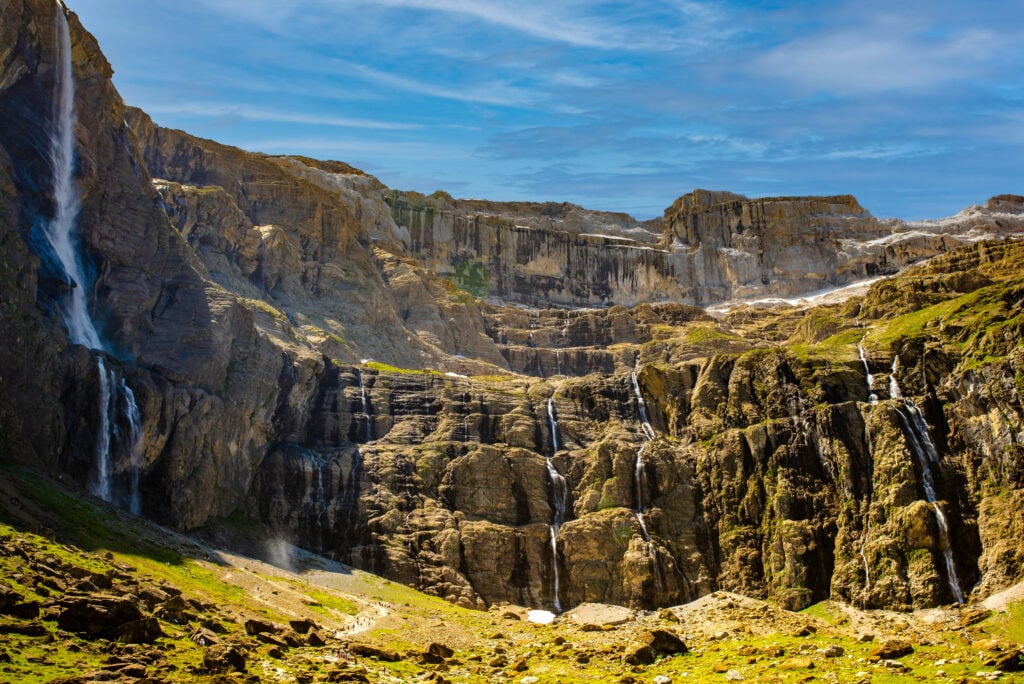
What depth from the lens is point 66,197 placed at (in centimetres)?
10306

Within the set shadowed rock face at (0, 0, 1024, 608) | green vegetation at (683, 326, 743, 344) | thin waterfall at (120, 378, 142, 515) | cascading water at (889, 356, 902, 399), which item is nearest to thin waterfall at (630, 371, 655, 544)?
shadowed rock face at (0, 0, 1024, 608)

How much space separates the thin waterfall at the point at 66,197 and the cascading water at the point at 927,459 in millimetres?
74018

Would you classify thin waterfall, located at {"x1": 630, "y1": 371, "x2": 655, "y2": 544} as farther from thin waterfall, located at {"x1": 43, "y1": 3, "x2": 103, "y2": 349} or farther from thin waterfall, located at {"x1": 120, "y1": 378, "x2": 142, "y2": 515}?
thin waterfall, located at {"x1": 43, "y1": 3, "x2": 103, "y2": 349}

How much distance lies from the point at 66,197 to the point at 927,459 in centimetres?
8406

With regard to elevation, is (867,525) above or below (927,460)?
below

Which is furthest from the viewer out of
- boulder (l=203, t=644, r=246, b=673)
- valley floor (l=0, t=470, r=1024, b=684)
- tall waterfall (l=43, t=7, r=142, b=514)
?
tall waterfall (l=43, t=7, r=142, b=514)

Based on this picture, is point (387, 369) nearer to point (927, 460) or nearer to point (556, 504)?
point (556, 504)

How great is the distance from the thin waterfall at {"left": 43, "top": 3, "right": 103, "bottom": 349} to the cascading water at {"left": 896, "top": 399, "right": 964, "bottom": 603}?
243 feet

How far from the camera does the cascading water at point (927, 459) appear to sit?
8031 cm

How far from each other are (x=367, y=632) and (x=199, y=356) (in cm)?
4299

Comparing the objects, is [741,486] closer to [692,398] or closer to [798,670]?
[692,398]

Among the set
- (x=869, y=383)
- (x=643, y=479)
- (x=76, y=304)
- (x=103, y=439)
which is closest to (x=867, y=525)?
(x=869, y=383)

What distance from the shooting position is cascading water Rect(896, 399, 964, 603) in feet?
263

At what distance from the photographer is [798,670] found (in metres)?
52.4
